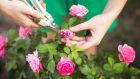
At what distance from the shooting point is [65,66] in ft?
6.82

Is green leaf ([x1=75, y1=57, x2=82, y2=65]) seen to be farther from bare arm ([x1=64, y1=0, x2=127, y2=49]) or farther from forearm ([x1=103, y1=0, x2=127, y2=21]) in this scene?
forearm ([x1=103, y1=0, x2=127, y2=21])

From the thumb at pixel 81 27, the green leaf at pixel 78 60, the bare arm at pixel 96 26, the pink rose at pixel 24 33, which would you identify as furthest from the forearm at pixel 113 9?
the pink rose at pixel 24 33

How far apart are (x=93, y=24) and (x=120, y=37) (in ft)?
6.50

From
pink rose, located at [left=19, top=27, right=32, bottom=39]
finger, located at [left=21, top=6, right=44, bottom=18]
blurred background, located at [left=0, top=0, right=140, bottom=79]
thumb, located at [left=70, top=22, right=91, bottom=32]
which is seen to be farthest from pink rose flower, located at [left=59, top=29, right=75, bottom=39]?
blurred background, located at [left=0, top=0, right=140, bottom=79]

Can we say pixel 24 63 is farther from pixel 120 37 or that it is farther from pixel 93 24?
pixel 120 37

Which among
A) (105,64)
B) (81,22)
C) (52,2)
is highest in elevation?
(52,2)

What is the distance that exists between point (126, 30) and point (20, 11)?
7.33 ft

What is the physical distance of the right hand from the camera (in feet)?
6.41

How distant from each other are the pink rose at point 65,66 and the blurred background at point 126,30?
1594 mm

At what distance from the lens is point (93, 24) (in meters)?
2.03

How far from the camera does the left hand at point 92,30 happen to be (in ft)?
6.64

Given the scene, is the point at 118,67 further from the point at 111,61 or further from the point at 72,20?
the point at 72,20

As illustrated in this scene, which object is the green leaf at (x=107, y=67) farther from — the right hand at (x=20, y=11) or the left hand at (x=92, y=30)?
the right hand at (x=20, y=11)

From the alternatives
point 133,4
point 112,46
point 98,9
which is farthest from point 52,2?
point 133,4
